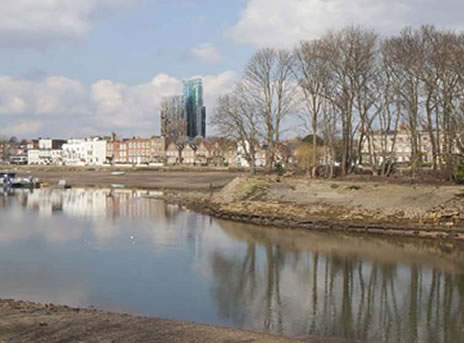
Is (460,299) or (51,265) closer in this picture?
(460,299)

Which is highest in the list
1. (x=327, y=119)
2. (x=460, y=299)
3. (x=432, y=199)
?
(x=327, y=119)

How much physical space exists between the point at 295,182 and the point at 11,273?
84.4 feet

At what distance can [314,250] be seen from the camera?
27516 millimetres

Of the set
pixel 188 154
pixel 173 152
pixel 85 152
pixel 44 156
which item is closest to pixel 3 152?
pixel 44 156

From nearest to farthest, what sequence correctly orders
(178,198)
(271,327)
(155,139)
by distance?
(271,327) < (178,198) < (155,139)

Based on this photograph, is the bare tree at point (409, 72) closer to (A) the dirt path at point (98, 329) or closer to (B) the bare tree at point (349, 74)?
(B) the bare tree at point (349, 74)

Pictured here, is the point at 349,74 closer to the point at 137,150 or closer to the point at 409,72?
the point at 409,72

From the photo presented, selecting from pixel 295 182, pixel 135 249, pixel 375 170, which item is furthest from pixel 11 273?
pixel 375 170

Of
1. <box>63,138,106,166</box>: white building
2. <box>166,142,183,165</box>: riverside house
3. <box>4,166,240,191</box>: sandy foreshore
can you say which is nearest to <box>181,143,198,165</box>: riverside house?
<box>166,142,183,165</box>: riverside house

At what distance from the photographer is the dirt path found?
1193 centimetres

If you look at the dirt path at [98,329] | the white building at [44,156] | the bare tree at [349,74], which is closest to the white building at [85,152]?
the white building at [44,156]

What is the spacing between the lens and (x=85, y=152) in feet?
554

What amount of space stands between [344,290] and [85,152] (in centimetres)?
15704

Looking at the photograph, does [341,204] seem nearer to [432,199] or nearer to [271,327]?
[432,199]
